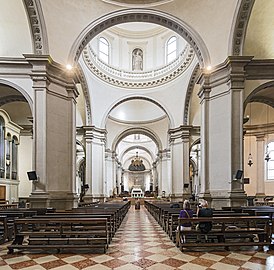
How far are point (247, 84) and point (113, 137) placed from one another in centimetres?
2288

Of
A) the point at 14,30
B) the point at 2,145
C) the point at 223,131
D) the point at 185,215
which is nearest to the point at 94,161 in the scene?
the point at 2,145

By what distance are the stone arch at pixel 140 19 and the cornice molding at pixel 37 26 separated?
1.47 metres

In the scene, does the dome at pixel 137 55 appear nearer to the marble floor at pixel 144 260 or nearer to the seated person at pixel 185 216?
the seated person at pixel 185 216

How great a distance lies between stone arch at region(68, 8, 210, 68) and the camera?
14258 mm

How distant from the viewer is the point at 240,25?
12.4 m

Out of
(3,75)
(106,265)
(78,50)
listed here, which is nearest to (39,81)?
(3,75)

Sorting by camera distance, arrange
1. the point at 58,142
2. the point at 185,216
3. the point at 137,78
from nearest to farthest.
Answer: the point at 185,216
the point at 58,142
the point at 137,78

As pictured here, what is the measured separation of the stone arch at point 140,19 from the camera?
561 inches

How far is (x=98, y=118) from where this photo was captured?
2559 centimetres

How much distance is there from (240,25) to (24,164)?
1511 centimetres

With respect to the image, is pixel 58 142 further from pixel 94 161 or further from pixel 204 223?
pixel 94 161

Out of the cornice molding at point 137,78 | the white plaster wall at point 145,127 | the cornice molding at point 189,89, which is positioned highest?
the cornice molding at point 137,78

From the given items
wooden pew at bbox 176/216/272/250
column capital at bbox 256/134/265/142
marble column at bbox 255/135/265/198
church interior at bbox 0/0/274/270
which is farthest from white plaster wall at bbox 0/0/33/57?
marble column at bbox 255/135/265/198

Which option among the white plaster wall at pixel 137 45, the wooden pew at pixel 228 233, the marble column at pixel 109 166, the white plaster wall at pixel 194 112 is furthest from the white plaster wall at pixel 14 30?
the marble column at pixel 109 166
